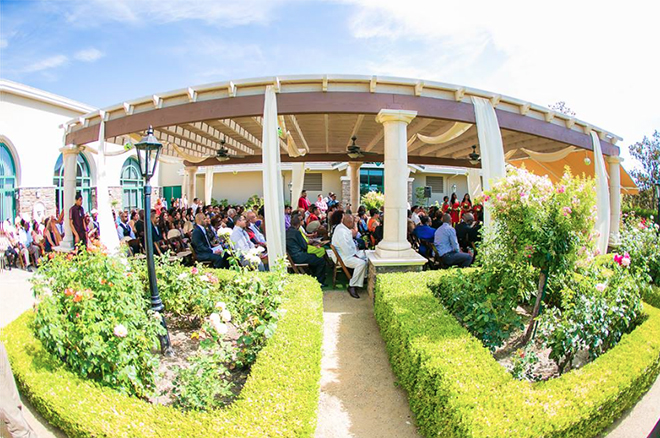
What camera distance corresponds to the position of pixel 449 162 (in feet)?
45.6

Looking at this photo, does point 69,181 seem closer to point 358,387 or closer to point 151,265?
point 151,265

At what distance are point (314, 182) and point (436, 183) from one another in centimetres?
829

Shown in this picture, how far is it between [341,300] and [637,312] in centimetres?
393

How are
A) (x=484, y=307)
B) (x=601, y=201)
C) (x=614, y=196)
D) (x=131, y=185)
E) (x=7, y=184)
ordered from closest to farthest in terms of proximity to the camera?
(x=484, y=307), (x=601, y=201), (x=614, y=196), (x=7, y=184), (x=131, y=185)

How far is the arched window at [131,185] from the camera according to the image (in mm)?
19047

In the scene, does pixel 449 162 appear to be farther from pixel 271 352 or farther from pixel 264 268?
pixel 271 352

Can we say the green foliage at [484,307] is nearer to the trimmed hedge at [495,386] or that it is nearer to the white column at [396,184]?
the trimmed hedge at [495,386]

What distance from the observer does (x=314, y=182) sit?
906 inches

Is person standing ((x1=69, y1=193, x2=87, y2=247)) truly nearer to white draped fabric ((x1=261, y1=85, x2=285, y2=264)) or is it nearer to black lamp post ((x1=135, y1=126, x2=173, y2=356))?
white draped fabric ((x1=261, y1=85, x2=285, y2=264))

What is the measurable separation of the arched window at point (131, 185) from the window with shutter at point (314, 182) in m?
9.64

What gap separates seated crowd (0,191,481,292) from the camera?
6508 millimetres

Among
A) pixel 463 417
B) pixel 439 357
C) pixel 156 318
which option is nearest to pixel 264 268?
pixel 156 318

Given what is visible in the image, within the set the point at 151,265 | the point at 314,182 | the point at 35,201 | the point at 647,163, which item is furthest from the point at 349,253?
the point at 647,163

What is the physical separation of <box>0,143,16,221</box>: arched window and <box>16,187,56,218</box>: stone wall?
0.23 meters
